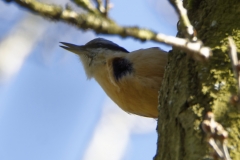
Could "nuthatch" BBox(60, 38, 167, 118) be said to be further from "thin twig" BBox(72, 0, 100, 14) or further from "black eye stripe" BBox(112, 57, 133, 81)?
"thin twig" BBox(72, 0, 100, 14)

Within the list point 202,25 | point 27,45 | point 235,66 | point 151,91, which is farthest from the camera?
point 27,45

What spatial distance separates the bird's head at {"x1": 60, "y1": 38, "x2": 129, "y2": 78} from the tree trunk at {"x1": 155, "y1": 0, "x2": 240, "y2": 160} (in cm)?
147

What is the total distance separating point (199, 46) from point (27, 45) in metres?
2.69

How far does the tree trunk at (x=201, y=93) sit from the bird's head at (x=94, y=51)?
147 centimetres

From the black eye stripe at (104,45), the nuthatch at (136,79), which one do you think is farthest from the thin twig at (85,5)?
the black eye stripe at (104,45)

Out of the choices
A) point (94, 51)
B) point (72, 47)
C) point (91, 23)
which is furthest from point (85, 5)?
point (72, 47)

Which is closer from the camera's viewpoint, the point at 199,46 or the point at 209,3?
the point at 199,46

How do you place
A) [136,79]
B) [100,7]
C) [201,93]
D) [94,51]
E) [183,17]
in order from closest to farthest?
[183,17], [100,7], [201,93], [136,79], [94,51]

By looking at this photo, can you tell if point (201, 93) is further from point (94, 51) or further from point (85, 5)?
point (94, 51)

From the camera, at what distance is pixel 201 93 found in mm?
1869

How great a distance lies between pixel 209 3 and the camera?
2307 millimetres

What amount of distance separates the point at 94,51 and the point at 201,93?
6.85ft

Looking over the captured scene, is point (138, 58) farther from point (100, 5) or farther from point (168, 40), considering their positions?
point (168, 40)

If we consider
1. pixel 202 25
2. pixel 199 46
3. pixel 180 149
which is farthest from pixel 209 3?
pixel 199 46
